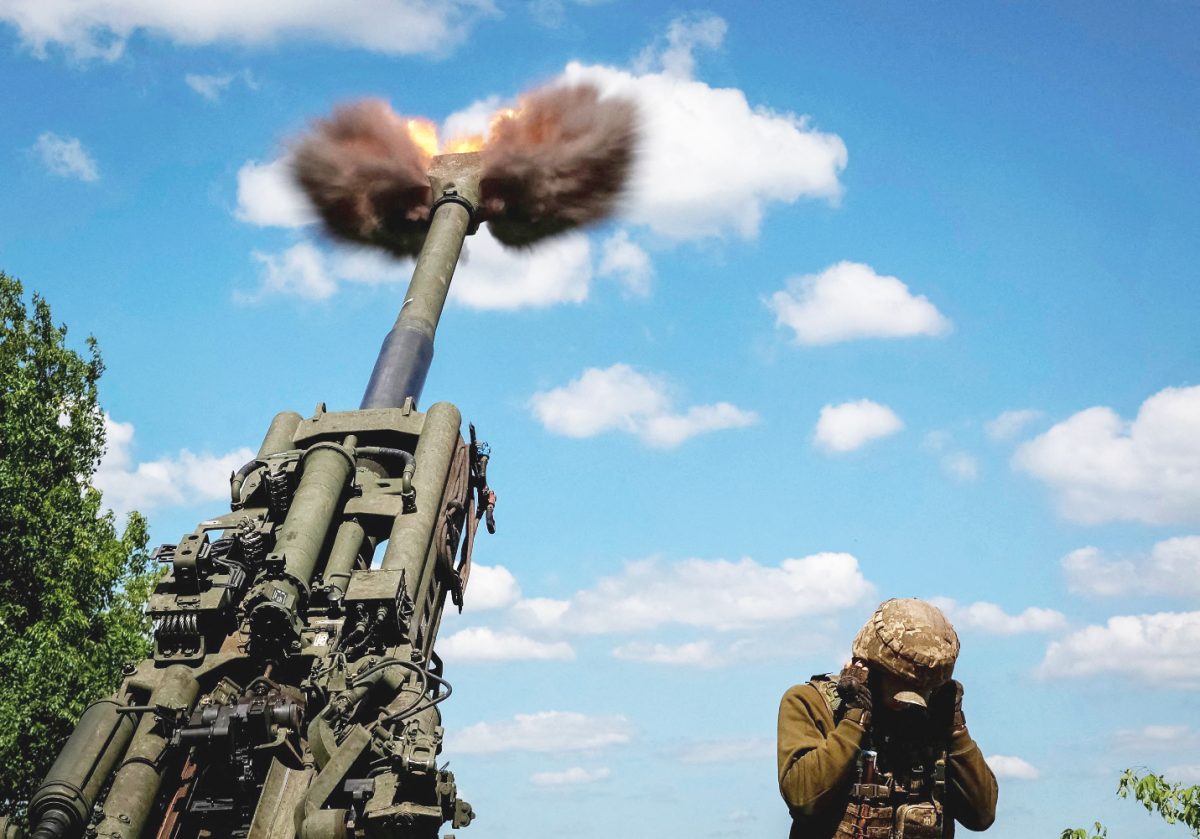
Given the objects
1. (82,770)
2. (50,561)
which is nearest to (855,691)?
(82,770)

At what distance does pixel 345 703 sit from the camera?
7.59m

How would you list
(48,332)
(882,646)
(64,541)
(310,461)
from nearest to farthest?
(882,646) → (310,461) → (64,541) → (48,332)

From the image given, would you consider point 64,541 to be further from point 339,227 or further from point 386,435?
point 386,435

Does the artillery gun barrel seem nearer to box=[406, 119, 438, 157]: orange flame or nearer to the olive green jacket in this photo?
box=[406, 119, 438, 157]: orange flame

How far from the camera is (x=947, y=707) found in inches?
143

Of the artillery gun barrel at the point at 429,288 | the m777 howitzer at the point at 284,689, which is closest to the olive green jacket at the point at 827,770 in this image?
the m777 howitzer at the point at 284,689

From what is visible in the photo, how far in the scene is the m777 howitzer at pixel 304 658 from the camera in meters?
7.19

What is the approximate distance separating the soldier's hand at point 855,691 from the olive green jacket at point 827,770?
0.07 metres

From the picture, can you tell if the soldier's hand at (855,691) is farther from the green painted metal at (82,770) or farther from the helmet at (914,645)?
the green painted metal at (82,770)

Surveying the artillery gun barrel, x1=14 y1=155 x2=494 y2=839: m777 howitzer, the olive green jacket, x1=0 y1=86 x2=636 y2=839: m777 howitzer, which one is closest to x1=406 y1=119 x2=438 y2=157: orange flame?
the artillery gun barrel

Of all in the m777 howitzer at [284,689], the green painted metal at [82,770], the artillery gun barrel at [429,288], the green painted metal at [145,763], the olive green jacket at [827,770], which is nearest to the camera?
the olive green jacket at [827,770]

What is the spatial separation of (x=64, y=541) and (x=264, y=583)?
12249 mm

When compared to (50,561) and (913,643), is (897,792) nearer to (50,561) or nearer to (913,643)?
(913,643)

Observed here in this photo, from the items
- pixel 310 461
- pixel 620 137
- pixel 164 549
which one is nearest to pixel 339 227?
pixel 620 137
